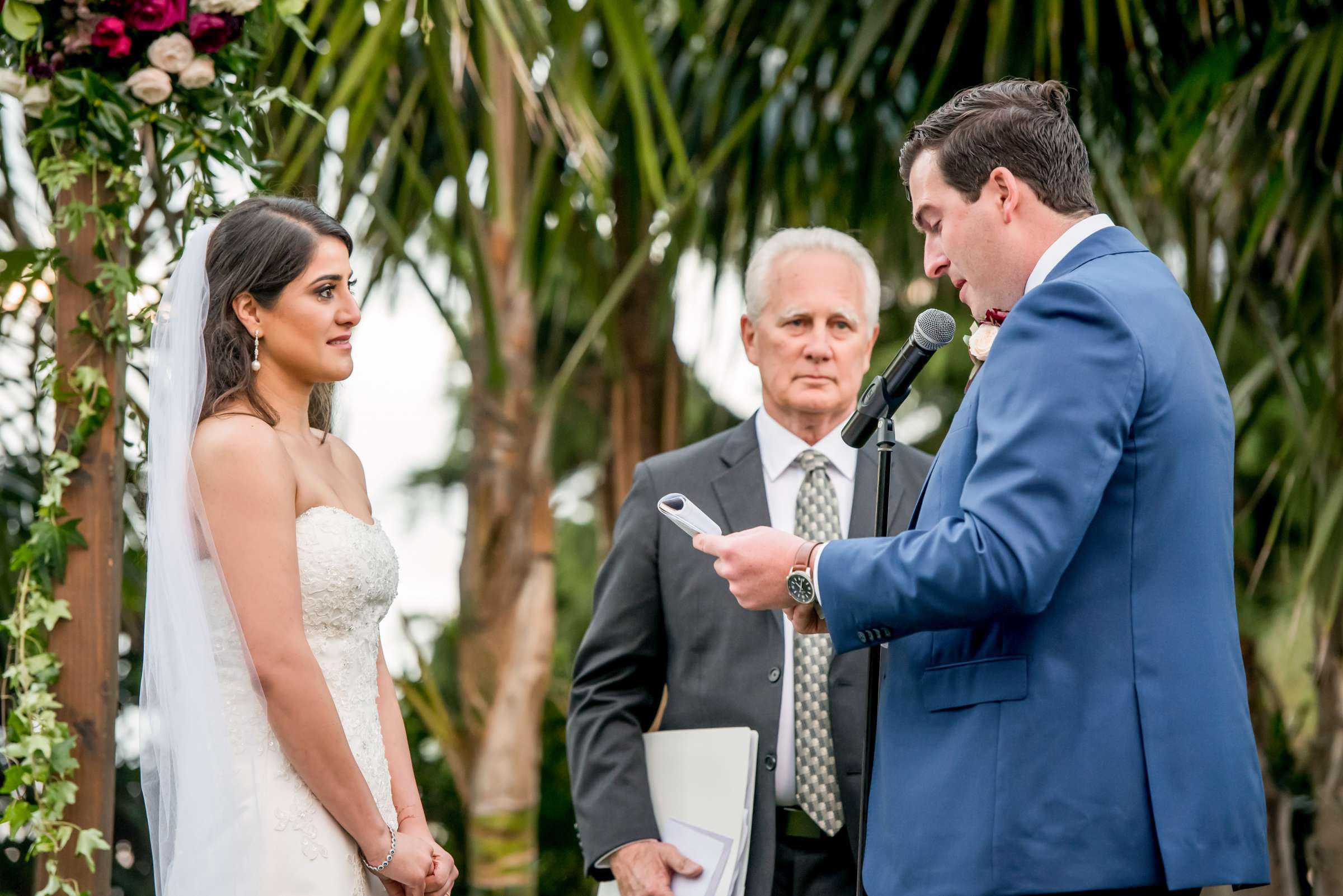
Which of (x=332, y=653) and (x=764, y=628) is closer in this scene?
(x=332, y=653)

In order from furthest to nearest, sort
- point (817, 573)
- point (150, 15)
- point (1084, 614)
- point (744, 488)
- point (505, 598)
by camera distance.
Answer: point (505, 598)
point (744, 488)
point (150, 15)
point (817, 573)
point (1084, 614)

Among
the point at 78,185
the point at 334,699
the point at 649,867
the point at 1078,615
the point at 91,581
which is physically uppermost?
the point at 78,185

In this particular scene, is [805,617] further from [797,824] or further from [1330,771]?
[1330,771]

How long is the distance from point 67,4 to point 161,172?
15.0 inches

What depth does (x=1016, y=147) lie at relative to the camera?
206 cm

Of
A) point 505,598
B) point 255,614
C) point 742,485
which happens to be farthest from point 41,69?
point 505,598

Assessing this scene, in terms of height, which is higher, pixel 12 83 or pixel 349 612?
pixel 12 83

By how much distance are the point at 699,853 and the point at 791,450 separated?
2.81 feet

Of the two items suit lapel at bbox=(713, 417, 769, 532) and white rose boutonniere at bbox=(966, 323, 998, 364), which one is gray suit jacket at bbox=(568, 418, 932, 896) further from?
white rose boutonniere at bbox=(966, 323, 998, 364)

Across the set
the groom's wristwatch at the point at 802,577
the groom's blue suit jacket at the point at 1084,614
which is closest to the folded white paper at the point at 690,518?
the groom's wristwatch at the point at 802,577

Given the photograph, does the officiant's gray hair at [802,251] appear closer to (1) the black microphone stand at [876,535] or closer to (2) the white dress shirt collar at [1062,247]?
(1) the black microphone stand at [876,535]

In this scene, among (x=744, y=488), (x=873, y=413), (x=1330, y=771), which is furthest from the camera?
(x=1330, y=771)

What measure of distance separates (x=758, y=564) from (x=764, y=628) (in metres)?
0.72

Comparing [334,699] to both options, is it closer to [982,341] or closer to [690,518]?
[690,518]
